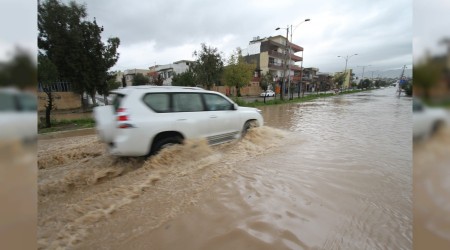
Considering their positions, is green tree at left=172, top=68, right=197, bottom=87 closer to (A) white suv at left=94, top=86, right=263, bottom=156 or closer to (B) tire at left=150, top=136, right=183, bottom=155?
(A) white suv at left=94, top=86, right=263, bottom=156

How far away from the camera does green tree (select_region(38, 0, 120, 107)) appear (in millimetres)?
6133

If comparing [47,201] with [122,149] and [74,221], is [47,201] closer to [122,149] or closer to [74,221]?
[74,221]

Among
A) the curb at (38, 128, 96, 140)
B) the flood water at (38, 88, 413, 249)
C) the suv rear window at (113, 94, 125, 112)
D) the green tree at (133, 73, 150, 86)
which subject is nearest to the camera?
the flood water at (38, 88, 413, 249)

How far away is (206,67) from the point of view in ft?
59.5

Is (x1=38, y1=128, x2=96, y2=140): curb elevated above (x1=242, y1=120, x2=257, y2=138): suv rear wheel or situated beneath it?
situated beneath

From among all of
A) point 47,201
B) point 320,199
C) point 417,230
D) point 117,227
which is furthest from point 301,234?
point 47,201

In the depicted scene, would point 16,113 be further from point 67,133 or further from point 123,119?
point 67,133

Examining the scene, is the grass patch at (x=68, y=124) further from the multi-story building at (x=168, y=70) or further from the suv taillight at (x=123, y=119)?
the suv taillight at (x=123, y=119)

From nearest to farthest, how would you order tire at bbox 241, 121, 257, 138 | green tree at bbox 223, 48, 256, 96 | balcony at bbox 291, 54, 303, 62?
tire at bbox 241, 121, 257, 138
green tree at bbox 223, 48, 256, 96
balcony at bbox 291, 54, 303, 62

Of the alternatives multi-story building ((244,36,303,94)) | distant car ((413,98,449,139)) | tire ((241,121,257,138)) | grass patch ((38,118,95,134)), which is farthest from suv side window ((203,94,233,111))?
multi-story building ((244,36,303,94))

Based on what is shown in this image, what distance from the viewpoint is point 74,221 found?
2.64 m

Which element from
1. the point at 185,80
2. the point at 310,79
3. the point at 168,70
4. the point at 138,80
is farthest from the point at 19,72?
the point at 310,79

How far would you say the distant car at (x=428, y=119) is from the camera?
85 centimetres

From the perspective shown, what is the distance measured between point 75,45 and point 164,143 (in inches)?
220
